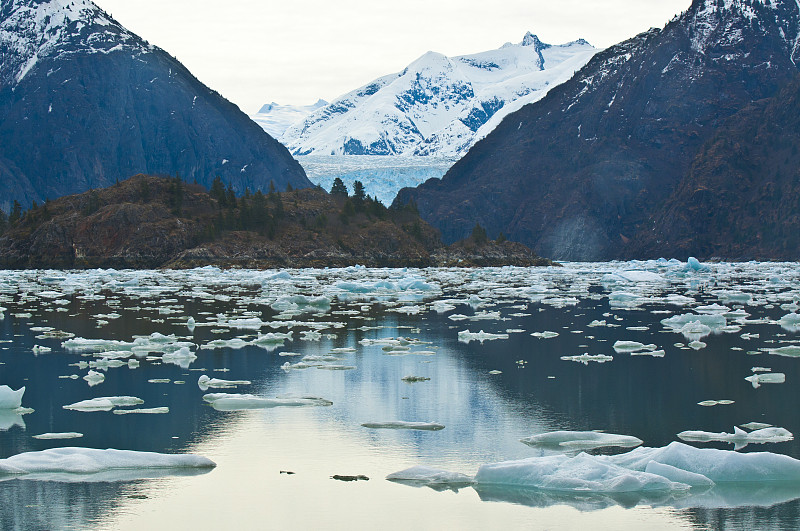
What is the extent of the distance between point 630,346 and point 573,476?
1228cm

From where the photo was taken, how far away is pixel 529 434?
11961mm

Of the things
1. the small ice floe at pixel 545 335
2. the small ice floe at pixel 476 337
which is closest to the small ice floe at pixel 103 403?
the small ice floe at pixel 476 337

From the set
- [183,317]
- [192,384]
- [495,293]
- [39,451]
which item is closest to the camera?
[39,451]

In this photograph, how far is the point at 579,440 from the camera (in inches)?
446

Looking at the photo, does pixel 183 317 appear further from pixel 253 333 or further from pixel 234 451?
pixel 234 451

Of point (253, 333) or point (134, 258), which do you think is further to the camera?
point (134, 258)

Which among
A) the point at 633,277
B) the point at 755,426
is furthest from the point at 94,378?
the point at 633,277

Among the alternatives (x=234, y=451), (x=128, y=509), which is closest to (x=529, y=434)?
(x=234, y=451)

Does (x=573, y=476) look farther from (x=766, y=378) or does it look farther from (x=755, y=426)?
(x=766, y=378)

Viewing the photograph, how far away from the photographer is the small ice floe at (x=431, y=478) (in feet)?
31.2

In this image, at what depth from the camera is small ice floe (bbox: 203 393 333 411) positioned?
1398 centimetres

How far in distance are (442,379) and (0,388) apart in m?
8.20

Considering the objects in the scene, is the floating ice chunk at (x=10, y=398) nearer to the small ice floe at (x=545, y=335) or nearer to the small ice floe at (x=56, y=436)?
the small ice floe at (x=56, y=436)

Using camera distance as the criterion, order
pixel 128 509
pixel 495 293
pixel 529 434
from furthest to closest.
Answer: pixel 495 293 < pixel 529 434 < pixel 128 509
